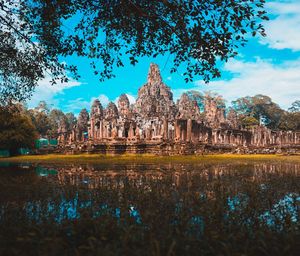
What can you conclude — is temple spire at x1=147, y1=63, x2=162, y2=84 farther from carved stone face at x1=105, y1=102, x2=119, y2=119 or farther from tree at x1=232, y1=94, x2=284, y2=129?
tree at x1=232, y1=94, x2=284, y2=129

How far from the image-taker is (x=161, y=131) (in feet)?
199

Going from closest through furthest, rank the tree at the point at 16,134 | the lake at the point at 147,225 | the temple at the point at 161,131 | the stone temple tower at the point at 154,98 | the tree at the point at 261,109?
the lake at the point at 147,225
the temple at the point at 161,131
the tree at the point at 16,134
the stone temple tower at the point at 154,98
the tree at the point at 261,109

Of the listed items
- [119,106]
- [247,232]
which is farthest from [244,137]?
[247,232]

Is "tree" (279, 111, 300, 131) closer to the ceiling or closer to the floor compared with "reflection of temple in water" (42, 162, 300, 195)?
closer to the ceiling

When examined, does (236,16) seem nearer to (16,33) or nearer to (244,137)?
(16,33)

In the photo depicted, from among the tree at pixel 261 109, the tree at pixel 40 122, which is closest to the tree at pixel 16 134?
the tree at pixel 40 122

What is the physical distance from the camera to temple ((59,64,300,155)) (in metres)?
42.8

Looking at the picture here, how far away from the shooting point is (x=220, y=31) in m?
9.92

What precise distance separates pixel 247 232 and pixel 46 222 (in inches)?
143

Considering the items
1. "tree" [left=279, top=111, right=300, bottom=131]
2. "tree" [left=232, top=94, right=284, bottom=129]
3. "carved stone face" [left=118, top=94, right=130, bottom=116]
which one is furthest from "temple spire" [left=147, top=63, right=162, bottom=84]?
"tree" [left=279, top=111, right=300, bottom=131]

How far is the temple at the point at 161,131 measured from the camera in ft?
141

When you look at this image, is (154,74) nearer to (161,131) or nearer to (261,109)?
(161,131)

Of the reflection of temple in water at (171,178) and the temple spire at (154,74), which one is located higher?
the temple spire at (154,74)

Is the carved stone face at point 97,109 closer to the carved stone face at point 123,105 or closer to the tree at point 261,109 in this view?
the carved stone face at point 123,105
